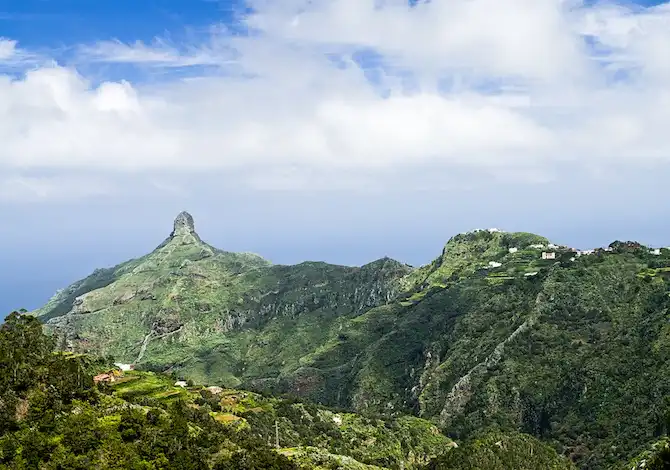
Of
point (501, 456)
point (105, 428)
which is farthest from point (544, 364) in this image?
point (105, 428)

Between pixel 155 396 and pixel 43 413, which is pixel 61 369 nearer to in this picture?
pixel 43 413

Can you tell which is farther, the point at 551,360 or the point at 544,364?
the point at 544,364

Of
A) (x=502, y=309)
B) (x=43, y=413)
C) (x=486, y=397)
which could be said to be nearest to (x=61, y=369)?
(x=43, y=413)

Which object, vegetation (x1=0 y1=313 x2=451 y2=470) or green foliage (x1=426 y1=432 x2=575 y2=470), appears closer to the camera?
vegetation (x1=0 y1=313 x2=451 y2=470)

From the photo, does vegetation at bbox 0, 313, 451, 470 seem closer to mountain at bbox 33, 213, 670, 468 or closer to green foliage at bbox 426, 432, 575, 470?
green foliage at bbox 426, 432, 575, 470

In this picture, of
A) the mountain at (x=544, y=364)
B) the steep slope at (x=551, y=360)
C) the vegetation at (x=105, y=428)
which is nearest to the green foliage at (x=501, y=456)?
the mountain at (x=544, y=364)

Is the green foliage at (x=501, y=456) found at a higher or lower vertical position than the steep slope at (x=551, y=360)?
lower

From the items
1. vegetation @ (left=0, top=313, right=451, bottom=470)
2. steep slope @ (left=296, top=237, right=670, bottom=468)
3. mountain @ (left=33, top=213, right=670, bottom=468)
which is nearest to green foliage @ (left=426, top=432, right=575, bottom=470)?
mountain @ (left=33, top=213, right=670, bottom=468)

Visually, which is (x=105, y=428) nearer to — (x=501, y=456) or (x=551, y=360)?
(x=501, y=456)

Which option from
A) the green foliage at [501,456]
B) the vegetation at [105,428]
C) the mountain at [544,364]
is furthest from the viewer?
the mountain at [544,364]

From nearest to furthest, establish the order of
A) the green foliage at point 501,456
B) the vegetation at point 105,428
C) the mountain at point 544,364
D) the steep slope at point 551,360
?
the vegetation at point 105,428
the green foliage at point 501,456
the steep slope at point 551,360
the mountain at point 544,364

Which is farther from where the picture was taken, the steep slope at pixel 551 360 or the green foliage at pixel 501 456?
the steep slope at pixel 551 360

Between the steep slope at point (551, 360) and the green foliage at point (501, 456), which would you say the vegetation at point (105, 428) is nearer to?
the green foliage at point (501, 456)

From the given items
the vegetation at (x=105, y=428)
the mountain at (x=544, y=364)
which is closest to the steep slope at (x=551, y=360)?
the mountain at (x=544, y=364)
